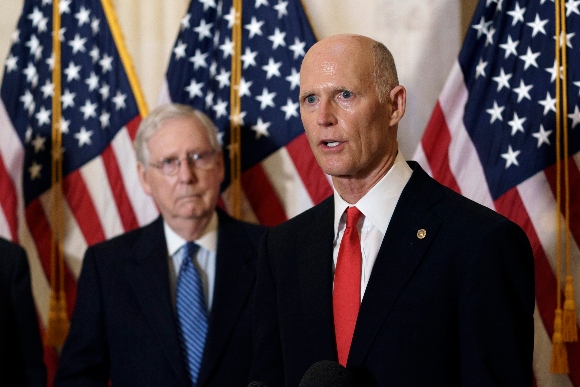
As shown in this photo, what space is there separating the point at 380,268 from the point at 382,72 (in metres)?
0.48

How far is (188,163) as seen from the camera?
2.97 meters

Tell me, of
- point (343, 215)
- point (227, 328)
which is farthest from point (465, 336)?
point (227, 328)

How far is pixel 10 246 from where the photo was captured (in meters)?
3.03

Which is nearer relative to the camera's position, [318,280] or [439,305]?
[439,305]

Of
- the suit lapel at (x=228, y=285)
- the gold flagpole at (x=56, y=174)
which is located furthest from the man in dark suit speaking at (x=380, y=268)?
the gold flagpole at (x=56, y=174)

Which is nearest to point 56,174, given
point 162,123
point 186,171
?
point 162,123

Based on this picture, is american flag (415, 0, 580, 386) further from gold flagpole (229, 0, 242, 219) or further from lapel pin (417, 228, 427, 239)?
lapel pin (417, 228, 427, 239)

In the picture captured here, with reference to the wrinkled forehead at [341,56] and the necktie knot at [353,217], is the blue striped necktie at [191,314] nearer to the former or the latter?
the necktie knot at [353,217]

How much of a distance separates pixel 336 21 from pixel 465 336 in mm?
1994

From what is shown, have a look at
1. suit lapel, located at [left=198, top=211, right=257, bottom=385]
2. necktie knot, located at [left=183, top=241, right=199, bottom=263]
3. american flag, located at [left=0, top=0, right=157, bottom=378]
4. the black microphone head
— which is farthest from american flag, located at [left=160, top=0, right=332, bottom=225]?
the black microphone head

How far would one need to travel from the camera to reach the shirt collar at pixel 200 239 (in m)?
2.97

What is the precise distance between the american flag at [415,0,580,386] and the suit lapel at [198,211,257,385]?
0.84 m

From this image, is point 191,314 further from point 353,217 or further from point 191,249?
point 353,217

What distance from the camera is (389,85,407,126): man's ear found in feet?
6.42
